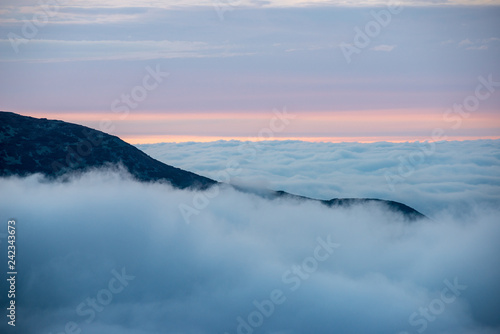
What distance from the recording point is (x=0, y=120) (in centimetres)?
17425

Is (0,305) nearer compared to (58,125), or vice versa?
(0,305)

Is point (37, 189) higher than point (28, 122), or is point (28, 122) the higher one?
point (28, 122)

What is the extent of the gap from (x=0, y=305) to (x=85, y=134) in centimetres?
6859

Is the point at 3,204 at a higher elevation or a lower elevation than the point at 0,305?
higher

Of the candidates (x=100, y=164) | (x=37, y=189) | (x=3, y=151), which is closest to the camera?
(x=3, y=151)

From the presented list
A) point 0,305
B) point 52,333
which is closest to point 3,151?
point 0,305

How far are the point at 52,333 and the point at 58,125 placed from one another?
81.5 metres

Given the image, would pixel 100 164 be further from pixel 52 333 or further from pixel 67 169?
pixel 52 333

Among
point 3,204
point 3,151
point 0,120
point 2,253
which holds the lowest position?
point 2,253

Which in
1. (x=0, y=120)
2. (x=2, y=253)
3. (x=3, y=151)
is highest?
(x=0, y=120)

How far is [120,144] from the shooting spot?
646ft

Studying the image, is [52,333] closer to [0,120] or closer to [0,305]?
[0,305]

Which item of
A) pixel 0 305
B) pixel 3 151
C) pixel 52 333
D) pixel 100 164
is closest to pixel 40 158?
pixel 3 151

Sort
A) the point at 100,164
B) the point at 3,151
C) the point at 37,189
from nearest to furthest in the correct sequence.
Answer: the point at 3,151 → the point at 37,189 → the point at 100,164
